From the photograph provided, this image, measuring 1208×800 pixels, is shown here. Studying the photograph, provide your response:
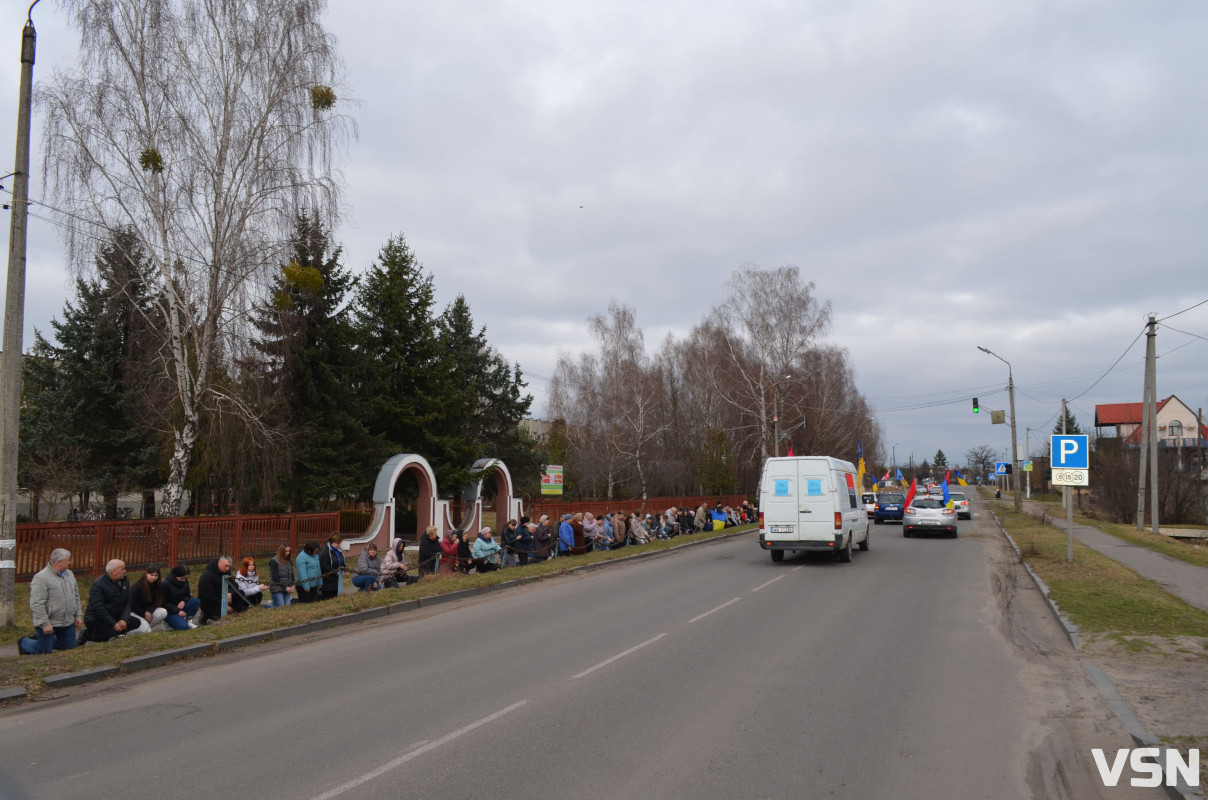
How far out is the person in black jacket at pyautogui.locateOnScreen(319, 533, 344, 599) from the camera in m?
14.3

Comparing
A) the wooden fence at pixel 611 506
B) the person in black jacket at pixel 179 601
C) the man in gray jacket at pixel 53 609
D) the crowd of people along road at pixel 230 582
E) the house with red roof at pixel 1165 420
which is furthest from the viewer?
the house with red roof at pixel 1165 420

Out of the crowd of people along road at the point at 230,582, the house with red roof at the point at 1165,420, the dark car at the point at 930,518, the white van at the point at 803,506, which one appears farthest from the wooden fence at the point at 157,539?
the house with red roof at the point at 1165,420

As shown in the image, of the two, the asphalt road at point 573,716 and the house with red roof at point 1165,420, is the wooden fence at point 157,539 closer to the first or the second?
the asphalt road at point 573,716

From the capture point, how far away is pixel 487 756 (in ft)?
18.5

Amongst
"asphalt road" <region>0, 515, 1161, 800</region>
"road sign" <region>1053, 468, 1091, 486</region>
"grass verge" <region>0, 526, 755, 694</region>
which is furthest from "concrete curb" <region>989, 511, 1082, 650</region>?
"grass verge" <region>0, 526, 755, 694</region>

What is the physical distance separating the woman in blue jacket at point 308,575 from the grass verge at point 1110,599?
1204cm

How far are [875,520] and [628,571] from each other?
27.2 meters

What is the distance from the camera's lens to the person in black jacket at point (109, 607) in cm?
1015

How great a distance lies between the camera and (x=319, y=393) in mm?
30781

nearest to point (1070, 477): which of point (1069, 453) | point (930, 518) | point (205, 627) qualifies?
point (1069, 453)

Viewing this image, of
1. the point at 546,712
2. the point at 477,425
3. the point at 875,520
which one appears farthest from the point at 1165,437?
the point at 546,712

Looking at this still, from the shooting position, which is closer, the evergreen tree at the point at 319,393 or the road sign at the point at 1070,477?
the road sign at the point at 1070,477

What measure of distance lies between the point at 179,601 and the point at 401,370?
23996 millimetres

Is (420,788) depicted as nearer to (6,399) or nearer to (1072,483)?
(6,399)
